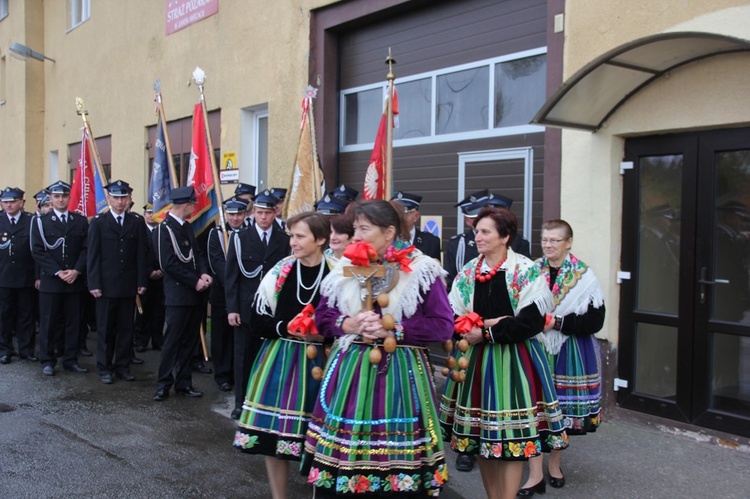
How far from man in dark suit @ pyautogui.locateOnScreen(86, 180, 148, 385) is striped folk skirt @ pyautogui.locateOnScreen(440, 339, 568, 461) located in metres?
4.85

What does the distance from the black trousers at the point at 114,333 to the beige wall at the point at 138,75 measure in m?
3.07

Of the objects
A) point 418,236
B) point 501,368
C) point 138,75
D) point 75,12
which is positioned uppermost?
point 75,12

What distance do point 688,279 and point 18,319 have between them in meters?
8.02

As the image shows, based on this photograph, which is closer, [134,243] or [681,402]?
[681,402]

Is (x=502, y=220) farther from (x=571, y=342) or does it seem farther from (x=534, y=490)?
(x=534, y=490)

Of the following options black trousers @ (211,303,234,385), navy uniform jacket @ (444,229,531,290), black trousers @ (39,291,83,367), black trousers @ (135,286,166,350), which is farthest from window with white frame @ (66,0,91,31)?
navy uniform jacket @ (444,229,531,290)

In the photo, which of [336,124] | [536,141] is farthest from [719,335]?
[336,124]

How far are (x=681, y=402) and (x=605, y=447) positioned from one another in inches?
30.8

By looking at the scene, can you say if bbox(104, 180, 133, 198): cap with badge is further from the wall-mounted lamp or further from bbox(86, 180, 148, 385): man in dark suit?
the wall-mounted lamp

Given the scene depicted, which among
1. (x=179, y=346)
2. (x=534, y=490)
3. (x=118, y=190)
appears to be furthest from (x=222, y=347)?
(x=534, y=490)

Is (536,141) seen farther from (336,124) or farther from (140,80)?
(140,80)

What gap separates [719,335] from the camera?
5500 millimetres

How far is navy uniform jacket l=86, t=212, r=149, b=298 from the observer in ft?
25.2

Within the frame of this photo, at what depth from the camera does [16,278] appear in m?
8.98
